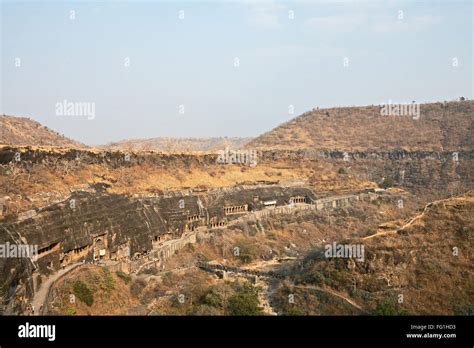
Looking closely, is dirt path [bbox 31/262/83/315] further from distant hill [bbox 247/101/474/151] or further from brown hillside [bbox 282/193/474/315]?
distant hill [bbox 247/101/474/151]

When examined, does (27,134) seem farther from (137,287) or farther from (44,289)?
(44,289)

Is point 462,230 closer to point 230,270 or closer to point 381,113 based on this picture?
point 230,270

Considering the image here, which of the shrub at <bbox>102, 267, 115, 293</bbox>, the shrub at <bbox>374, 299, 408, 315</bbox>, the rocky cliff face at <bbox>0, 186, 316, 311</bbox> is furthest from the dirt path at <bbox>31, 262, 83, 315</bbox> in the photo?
the shrub at <bbox>374, 299, 408, 315</bbox>

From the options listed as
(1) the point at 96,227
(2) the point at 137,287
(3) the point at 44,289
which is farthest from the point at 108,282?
(1) the point at 96,227

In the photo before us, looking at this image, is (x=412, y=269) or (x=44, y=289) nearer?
(x=44, y=289)

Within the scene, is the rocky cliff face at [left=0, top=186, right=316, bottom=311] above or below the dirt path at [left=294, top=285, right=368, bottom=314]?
above
